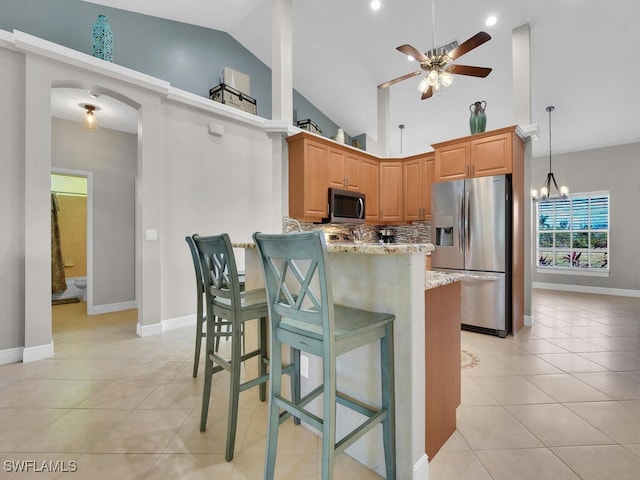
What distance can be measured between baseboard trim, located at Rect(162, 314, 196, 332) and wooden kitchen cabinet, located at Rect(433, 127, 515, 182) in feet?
11.7

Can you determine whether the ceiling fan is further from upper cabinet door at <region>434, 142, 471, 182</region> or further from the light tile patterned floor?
the light tile patterned floor

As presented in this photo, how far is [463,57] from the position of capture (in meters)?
4.13

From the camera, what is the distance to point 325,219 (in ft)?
13.8

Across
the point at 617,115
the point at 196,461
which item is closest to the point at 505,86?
the point at 617,115

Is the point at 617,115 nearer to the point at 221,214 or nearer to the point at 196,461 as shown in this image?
the point at 221,214

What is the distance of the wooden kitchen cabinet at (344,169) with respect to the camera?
4180 mm

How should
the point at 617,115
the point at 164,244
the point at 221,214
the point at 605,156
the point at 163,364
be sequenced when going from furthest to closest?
the point at 605,156
the point at 617,115
the point at 221,214
the point at 164,244
the point at 163,364

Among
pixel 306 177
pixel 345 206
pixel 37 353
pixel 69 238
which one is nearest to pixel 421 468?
pixel 306 177

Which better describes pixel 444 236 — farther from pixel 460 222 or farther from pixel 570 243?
pixel 570 243

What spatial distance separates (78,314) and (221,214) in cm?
255

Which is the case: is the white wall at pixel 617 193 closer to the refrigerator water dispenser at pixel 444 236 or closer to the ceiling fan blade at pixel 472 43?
the refrigerator water dispenser at pixel 444 236

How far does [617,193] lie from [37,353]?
8.78m

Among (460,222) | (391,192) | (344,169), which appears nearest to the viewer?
(460,222)

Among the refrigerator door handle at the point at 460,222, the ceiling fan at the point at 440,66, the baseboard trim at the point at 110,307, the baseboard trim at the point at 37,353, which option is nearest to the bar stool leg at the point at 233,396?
the baseboard trim at the point at 37,353
